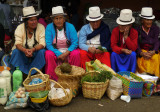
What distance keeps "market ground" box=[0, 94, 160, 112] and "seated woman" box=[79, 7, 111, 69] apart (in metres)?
1.07

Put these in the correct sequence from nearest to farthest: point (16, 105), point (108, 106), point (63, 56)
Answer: point (16, 105)
point (108, 106)
point (63, 56)

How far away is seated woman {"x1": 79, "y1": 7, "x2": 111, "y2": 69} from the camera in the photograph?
5469 millimetres

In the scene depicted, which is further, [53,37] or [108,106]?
[53,37]

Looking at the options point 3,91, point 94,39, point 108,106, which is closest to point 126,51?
point 94,39

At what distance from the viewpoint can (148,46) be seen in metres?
5.59

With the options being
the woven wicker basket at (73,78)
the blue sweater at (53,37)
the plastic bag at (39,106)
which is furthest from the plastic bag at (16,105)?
the blue sweater at (53,37)

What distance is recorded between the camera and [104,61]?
5.50 m

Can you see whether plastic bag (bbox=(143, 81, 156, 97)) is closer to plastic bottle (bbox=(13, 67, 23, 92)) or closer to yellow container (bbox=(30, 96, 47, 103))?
yellow container (bbox=(30, 96, 47, 103))

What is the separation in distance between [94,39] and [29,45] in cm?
159

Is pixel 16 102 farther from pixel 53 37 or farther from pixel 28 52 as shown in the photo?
pixel 53 37

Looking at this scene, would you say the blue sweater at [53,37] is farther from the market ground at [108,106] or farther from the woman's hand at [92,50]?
the market ground at [108,106]

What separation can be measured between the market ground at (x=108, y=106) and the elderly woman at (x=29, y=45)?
124cm

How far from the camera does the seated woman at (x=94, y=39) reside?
17.9 ft

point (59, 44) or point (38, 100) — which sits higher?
point (59, 44)
